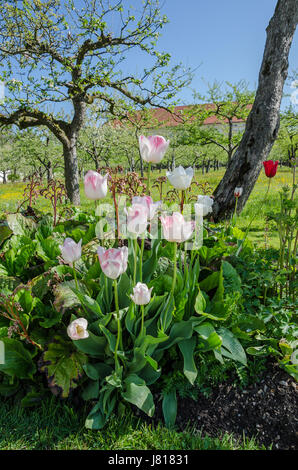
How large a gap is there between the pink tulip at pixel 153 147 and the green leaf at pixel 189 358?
1.10m

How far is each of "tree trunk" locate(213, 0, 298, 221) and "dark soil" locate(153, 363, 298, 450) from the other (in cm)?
→ 386

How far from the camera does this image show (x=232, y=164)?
5465mm

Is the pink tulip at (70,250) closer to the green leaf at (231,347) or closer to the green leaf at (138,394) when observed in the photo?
the green leaf at (138,394)

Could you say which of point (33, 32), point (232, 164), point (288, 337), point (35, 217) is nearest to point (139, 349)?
point (288, 337)

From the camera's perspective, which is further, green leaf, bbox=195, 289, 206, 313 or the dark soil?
green leaf, bbox=195, 289, 206, 313

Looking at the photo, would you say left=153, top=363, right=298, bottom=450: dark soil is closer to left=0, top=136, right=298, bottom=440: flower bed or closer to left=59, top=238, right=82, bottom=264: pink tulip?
left=0, top=136, right=298, bottom=440: flower bed

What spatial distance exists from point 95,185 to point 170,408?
4.36 feet

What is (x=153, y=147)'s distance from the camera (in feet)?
4.99

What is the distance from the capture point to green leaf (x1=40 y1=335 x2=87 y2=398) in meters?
1.81

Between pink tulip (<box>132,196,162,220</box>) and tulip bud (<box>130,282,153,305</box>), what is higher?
pink tulip (<box>132,196,162,220</box>)

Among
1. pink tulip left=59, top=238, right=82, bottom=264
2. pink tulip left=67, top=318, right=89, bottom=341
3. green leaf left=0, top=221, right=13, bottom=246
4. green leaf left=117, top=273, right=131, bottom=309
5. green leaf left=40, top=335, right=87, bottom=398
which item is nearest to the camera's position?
pink tulip left=67, top=318, right=89, bottom=341

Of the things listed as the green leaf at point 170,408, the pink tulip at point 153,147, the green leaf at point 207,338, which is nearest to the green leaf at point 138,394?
the green leaf at point 170,408

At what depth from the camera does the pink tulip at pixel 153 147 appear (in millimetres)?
1505

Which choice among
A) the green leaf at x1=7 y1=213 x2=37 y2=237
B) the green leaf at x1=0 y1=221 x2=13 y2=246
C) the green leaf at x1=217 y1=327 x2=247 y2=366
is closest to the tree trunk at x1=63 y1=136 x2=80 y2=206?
the green leaf at x1=7 y1=213 x2=37 y2=237
